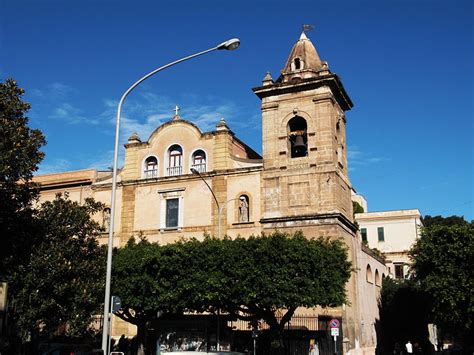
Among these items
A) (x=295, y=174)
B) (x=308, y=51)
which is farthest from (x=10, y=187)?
(x=308, y=51)

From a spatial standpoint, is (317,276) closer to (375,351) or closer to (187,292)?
(187,292)

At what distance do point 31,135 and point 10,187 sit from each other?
5.88 ft

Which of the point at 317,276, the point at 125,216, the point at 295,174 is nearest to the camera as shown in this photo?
the point at 317,276

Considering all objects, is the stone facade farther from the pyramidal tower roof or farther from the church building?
the pyramidal tower roof

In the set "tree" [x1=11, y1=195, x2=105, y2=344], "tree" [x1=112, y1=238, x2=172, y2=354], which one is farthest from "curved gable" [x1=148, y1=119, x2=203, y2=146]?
"tree" [x1=11, y1=195, x2=105, y2=344]

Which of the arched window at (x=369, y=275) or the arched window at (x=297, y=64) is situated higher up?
the arched window at (x=297, y=64)

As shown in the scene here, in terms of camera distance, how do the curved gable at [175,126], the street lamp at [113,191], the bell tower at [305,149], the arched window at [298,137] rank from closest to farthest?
the street lamp at [113,191], the bell tower at [305,149], the arched window at [298,137], the curved gable at [175,126]

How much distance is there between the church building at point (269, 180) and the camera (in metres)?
33.4

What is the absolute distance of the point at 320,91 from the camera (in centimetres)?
3519

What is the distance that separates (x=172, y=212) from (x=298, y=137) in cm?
945

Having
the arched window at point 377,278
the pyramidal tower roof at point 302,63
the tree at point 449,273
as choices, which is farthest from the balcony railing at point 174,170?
the arched window at point 377,278

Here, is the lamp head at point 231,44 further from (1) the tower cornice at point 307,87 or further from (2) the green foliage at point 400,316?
(2) the green foliage at point 400,316

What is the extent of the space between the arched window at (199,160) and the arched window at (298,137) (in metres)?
5.70

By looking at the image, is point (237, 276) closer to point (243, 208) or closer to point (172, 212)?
point (243, 208)
